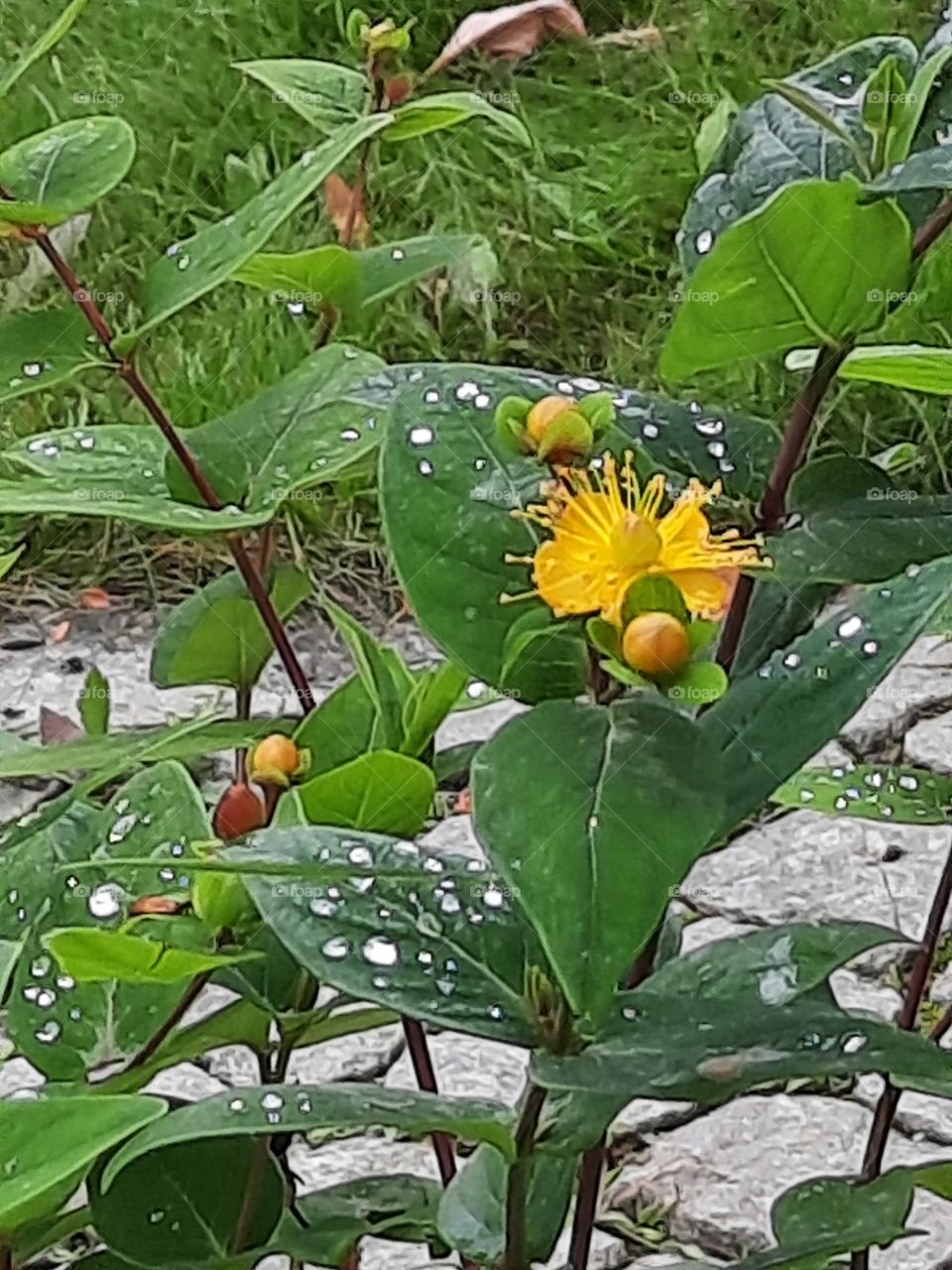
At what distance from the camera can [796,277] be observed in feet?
1.44

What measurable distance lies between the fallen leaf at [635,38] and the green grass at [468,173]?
0.01 m

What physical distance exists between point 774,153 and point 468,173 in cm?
157

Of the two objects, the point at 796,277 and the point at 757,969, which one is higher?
the point at 796,277

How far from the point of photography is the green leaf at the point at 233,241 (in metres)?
0.55

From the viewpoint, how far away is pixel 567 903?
1.25 feet

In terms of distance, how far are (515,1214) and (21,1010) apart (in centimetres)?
18

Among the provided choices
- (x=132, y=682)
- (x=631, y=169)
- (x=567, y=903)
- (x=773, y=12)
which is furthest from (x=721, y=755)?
(x=773, y=12)

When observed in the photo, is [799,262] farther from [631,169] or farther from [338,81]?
[631,169]
